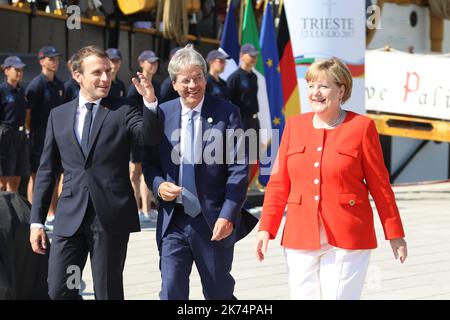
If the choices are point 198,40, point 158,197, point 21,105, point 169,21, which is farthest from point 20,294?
point 198,40

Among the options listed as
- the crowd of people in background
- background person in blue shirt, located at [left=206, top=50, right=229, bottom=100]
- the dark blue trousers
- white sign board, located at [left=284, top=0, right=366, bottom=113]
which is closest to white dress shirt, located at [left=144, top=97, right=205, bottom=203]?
the dark blue trousers

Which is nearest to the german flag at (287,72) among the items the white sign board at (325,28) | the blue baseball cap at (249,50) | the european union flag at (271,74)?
the european union flag at (271,74)

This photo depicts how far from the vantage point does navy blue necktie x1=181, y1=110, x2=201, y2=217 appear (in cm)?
630

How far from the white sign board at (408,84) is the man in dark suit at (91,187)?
11.2m

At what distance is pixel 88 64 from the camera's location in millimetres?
6445

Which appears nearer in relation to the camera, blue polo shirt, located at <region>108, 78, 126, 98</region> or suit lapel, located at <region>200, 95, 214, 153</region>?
Result: suit lapel, located at <region>200, 95, 214, 153</region>

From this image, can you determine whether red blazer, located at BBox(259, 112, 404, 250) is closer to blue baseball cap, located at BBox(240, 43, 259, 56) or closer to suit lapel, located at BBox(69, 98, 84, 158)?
suit lapel, located at BBox(69, 98, 84, 158)

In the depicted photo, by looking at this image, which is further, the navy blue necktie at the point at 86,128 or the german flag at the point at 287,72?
the german flag at the point at 287,72

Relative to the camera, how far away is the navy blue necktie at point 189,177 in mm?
6305

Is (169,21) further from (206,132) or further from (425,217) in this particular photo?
(206,132)

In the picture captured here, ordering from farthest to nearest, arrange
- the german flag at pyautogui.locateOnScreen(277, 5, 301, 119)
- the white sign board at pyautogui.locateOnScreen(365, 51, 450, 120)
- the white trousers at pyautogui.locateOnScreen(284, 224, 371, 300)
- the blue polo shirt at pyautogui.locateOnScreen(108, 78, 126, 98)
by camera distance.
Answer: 1. the white sign board at pyautogui.locateOnScreen(365, 51, 450, 120)
2. the german flag at pyautogui.locateOnScreen(277, 5, 301, 119)
3. the blue polo shirt at pyautogui.locateOnScreen(108, 78, 126, 98)
4. the white trousers at pyautogui.locateOnScreen(284, 224, 371, 300)

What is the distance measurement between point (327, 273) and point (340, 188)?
1.37 ft

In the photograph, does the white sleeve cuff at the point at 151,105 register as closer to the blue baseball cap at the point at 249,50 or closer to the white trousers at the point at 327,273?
the white trousers at the point at 327,273

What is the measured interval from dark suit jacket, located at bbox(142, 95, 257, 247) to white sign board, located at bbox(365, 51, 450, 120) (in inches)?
437
